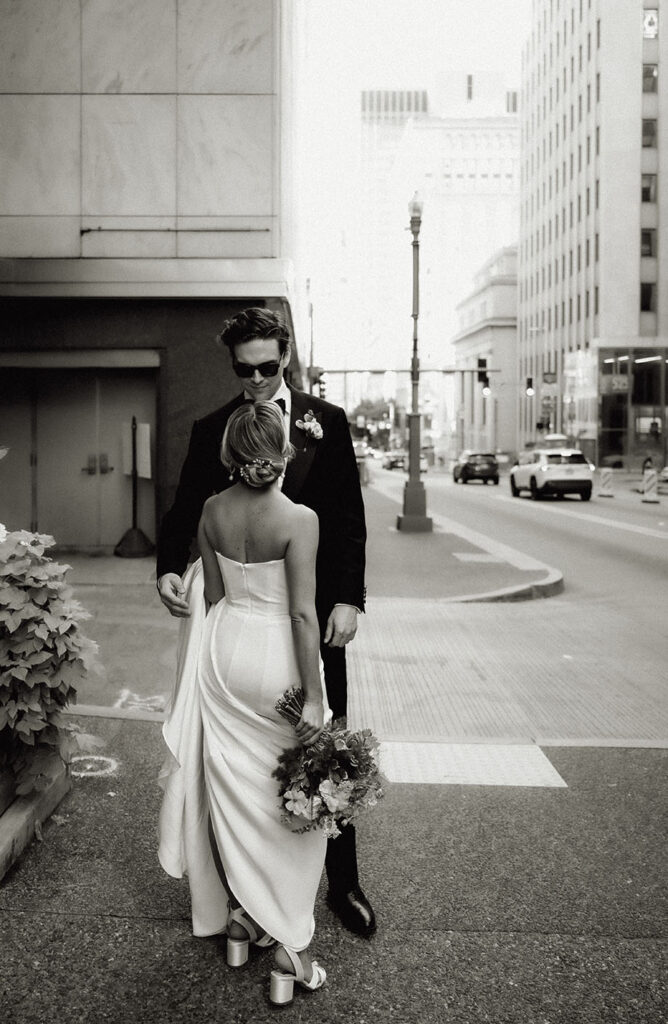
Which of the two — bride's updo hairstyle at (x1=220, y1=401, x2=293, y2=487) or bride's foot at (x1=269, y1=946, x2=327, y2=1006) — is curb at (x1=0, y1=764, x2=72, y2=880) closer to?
bride's foot at (x1=269, y1=946, x2=327, y2=1006)

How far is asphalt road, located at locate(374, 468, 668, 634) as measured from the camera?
41.3 ft

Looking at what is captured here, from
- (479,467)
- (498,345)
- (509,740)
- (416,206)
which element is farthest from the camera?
(498,345)

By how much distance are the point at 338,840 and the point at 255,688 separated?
804 millimetres

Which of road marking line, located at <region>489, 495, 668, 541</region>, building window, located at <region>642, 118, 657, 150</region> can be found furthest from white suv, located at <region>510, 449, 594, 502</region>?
building window, located at <region>642, 118, 657, 150</region>

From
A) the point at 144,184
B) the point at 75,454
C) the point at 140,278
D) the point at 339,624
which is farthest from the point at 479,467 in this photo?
the point at 339,624

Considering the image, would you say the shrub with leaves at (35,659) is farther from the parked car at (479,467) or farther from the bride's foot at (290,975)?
the parked car at (479,467)

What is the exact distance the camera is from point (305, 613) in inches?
126

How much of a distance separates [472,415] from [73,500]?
388 ft

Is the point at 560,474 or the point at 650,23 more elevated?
the point at 650,23

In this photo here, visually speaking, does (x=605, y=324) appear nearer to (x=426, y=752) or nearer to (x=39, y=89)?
(x=39, y=89)

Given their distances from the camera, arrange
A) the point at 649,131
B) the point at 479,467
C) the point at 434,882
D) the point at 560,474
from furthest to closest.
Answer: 1. the point at 649,131
2. the point at 479,467
3. the point at 560,474
4. the point at 434,882

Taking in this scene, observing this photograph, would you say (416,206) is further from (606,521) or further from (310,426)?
(310,426)

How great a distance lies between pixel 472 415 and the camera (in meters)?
131

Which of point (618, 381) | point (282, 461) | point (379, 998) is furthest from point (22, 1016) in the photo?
point (618, 381)
